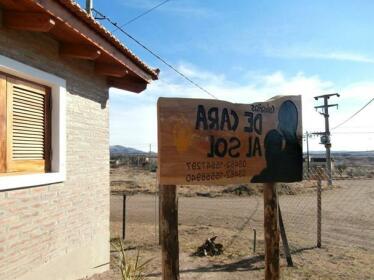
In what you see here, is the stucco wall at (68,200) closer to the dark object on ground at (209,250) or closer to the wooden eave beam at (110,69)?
the wooden eave beam at (110,69)

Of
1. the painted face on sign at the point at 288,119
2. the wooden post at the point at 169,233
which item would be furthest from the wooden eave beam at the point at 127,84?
the wooden post at the point at 169,233

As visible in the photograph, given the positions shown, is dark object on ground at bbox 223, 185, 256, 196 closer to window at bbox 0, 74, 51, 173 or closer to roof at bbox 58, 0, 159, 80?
roof at bbox 58, 0, 159, 80

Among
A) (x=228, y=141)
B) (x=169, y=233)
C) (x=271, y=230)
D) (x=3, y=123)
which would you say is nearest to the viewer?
(x=169, y=233)

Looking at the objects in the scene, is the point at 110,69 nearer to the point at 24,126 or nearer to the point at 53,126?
the point at 53,126

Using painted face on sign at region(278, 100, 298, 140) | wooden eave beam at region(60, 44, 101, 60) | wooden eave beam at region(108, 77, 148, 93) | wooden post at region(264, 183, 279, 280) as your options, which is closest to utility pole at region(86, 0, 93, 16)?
wooden eave beam at region(108, 77, 148, 93)

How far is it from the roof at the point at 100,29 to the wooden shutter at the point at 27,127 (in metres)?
1.02

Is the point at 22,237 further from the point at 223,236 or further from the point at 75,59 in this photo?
the point at 223,236

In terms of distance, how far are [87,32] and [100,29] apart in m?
0.23

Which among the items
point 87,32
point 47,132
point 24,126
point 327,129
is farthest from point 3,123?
point 327,129

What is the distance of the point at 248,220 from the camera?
14.8 m

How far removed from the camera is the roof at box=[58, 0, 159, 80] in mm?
5023

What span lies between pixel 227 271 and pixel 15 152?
4.34 meters

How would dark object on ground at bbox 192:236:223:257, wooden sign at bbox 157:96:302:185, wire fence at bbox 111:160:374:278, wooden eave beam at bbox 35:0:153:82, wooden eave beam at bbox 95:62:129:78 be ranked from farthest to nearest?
wire fence at bbox 111:160:374:278 → dark object on ground at bbox 192:236:223:257 → wooden eave beam at bbox 95:62:129:78 → wooden eave beam at bbox 35:0:153:82 → wooden sign at bbox 157:96:302:185

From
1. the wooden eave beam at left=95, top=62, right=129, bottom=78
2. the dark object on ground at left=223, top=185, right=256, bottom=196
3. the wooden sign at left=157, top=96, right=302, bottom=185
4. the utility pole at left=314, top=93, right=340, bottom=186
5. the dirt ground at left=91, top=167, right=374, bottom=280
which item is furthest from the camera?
the utility pole at left=314, top=93, right=340, bottom=186
